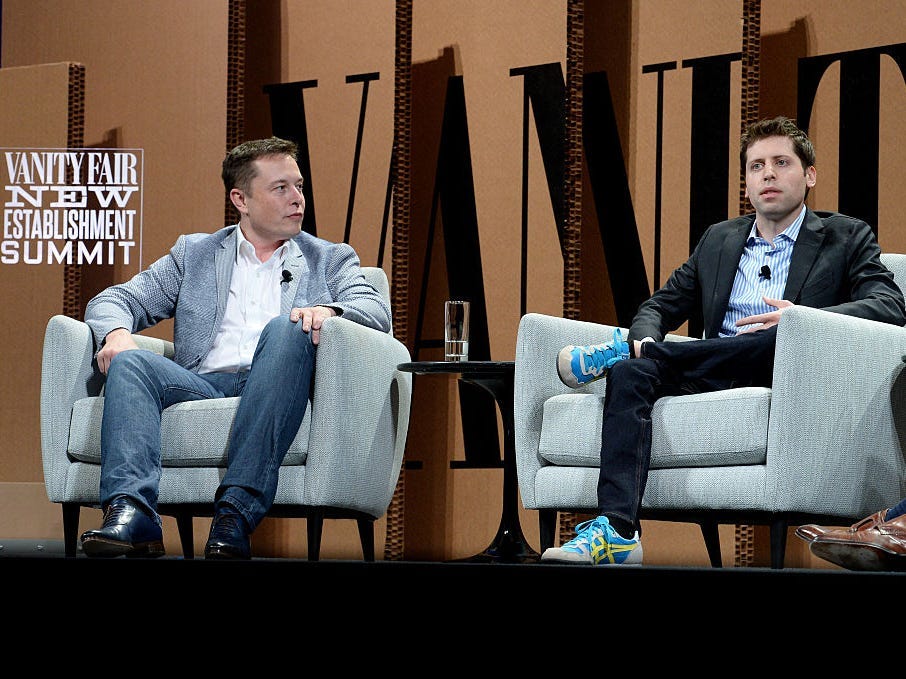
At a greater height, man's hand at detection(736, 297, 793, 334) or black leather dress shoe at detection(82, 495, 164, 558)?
man's hand at detection(736, 297, 793, 334)

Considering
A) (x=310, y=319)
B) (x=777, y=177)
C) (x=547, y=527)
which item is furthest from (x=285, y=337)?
(x=777, y=177)

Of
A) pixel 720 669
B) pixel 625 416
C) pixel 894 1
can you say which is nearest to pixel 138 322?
pixel 625 416

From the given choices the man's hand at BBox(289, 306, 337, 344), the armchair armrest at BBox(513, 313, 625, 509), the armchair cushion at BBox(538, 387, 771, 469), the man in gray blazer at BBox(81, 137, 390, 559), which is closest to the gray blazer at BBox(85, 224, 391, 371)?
the man in gray blazer at BBox(81, 137, 390, 559)

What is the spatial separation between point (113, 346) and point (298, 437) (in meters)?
0.56

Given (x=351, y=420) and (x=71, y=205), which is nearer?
(x=351, y=420)

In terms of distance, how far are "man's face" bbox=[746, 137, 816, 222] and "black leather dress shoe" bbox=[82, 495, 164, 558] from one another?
1.84 meters

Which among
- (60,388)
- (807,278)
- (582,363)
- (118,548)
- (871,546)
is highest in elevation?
(807,278)

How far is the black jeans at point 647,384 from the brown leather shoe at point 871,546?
0.53m

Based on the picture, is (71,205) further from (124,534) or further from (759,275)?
(759,275)

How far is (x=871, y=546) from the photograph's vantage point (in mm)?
2109

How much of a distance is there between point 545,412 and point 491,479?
1.29 meters

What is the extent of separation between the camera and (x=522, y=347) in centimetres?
319

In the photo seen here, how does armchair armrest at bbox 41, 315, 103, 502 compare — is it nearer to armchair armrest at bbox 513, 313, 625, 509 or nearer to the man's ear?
the man's ear

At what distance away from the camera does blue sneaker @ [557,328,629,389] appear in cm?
284
